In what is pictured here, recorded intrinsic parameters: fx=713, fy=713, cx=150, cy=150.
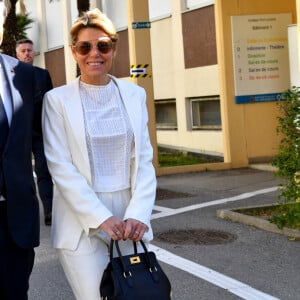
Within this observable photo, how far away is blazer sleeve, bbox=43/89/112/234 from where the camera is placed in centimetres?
330

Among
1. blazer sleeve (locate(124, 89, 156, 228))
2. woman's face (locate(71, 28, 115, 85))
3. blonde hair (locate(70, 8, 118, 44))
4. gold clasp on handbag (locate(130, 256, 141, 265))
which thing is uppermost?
blonde hair (locate(70, 8, 118, 44))

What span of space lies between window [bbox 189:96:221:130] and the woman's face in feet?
45.4

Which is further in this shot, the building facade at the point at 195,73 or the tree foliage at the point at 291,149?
the building facade at the point at 195,73

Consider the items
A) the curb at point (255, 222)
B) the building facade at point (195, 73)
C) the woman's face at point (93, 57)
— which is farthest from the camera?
the building facade at point (195, 73)

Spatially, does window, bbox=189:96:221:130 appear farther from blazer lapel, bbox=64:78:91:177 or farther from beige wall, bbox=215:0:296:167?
blazer lapel, bbox=64:78:91:177

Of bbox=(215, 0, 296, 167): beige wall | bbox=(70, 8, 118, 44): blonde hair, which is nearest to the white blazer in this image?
bbox=(70, 8, 118, 44): blonde hair

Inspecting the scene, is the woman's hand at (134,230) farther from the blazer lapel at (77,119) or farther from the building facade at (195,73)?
the building facade at (195,73)

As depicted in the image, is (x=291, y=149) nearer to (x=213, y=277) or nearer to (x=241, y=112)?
(x=213, y=277)

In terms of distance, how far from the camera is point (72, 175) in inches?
131

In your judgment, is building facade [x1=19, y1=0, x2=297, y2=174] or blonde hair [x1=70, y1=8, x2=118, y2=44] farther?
building facade [x1=19, y1=0, x2=297, y2=174]

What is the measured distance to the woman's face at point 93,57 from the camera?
3.43 metres

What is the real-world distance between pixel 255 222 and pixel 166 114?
1138 cm

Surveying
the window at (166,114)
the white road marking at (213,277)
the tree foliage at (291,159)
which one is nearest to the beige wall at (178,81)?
the window at (166,114)

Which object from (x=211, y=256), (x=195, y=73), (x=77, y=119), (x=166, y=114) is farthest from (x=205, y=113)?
(x=77, y=119)
